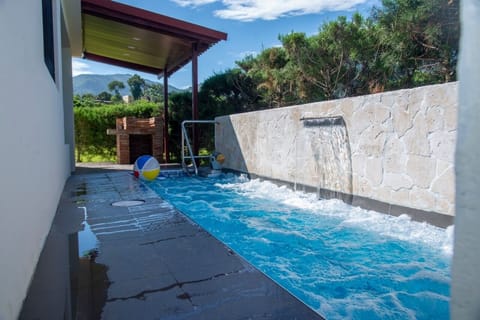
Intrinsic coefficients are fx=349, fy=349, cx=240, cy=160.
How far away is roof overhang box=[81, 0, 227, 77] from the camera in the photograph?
1110 centimetres

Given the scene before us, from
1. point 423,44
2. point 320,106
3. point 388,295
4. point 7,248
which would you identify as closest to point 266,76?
point 423,44

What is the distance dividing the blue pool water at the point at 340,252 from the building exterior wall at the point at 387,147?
0.47 m

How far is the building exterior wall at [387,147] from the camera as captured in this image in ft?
16.7

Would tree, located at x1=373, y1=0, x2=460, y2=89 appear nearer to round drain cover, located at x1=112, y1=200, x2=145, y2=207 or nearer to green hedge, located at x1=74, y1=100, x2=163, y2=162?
round drain cover, located at x1=112, y1=200, x2=145, y2=207

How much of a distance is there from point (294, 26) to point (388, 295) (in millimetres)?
13373

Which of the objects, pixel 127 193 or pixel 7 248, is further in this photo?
pixel 127 193

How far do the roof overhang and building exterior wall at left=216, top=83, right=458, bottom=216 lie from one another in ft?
15.8

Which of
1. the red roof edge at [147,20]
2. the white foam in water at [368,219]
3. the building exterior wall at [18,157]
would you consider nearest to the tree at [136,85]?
the red roof edge at [147,20]

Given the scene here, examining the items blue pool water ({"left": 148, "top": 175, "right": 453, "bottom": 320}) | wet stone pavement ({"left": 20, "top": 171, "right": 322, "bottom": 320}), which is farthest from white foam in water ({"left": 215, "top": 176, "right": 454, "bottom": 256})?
wet stone pavement ({"left": 20, "top": 171, "right": 322, "bottom": 320})

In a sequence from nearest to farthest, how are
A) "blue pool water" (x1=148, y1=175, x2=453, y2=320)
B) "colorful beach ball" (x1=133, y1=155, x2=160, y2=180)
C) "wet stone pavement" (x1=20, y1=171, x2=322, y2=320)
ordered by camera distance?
"wet stone pavement" (x1=20, y1=171, x2=322, y2=320)
"blue pool water" (x1=148, y1=175, x2=453, y2=320)
"colorful beach ball" (x1=133, y1=155, x2=160, y2=180)

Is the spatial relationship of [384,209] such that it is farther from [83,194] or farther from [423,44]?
[423,44]

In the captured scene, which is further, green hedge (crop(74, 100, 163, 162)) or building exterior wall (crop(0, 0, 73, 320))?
green hedge (crop(74, 100, 163, 162))

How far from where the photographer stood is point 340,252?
4.63 meters

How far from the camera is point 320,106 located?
25.7 feet
